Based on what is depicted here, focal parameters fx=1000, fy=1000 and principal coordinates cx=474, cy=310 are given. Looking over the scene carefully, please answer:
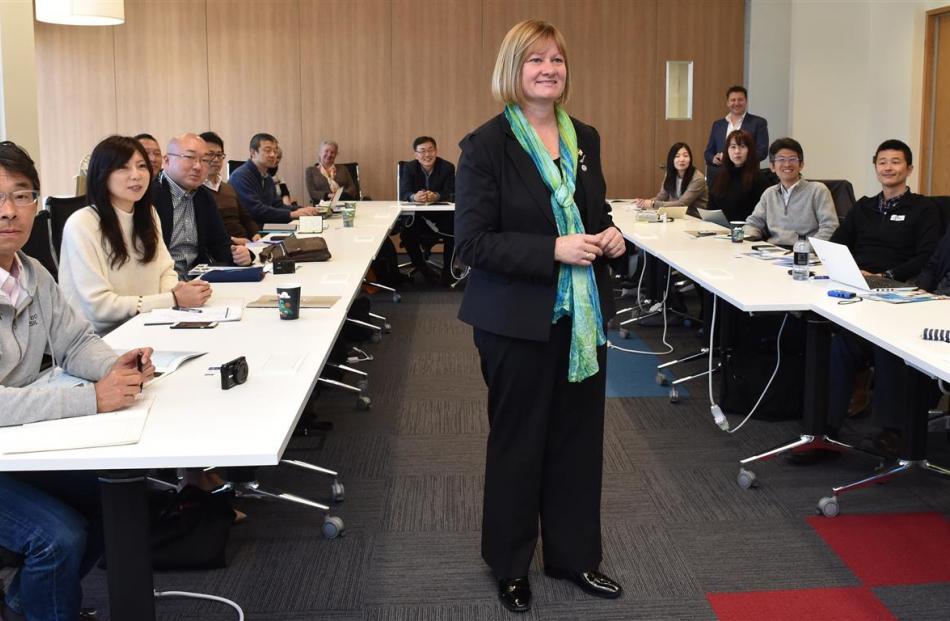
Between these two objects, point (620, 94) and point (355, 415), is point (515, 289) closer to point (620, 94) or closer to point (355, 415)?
point (355, 415)

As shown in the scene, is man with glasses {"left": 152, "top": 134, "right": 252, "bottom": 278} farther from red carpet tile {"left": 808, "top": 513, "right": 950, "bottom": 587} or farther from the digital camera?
red carpet tile {"left": 808, "top": 513, "right": 950, "bottom": 587}

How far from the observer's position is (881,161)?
486cm

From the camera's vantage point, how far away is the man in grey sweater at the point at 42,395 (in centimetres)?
207

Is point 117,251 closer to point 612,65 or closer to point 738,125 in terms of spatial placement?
point 738,125

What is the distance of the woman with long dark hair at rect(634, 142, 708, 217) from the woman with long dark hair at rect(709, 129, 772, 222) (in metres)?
0.94

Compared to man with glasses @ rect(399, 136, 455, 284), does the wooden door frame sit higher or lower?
higher

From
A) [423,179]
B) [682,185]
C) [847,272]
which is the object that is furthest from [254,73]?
[847,272]

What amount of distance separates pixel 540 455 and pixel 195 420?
3.17 ft

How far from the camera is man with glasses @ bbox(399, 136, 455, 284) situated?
8.95 metres

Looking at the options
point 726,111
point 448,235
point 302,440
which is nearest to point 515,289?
point 302,440

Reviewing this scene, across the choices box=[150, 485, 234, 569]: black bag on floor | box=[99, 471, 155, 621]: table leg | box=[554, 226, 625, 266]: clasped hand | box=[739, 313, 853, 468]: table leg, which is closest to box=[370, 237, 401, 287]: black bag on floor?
box=[739, 313, 853, 468]: table leg

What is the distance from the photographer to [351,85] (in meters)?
11.0

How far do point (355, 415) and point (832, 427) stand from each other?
2.14 meters

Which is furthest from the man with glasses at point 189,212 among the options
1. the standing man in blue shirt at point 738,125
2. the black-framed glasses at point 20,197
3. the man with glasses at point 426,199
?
the standing man in blue shirt at point 738,125
